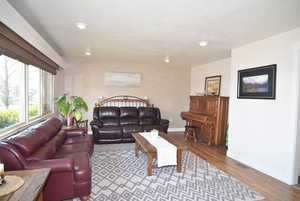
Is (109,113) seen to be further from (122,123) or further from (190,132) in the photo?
(190,132)

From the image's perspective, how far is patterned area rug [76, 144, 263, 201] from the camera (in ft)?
7.02

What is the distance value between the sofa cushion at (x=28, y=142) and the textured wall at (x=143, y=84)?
3200mm

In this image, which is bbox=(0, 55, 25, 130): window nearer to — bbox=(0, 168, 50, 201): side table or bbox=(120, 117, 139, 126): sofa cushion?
bbox=(0, 168, 50, 201): side table

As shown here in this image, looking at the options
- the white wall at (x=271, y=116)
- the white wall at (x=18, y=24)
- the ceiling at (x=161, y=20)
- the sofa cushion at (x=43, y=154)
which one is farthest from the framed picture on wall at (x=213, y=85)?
the white wall at (x=18, y=24)

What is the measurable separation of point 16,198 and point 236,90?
389cm

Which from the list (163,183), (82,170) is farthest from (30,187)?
(163,183)

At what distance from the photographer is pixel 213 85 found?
5.06 meters

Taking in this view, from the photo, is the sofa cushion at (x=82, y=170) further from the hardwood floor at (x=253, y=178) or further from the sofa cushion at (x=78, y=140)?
the hardwood floor at (x=253, y=178)

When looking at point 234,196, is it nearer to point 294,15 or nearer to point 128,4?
point 294,15

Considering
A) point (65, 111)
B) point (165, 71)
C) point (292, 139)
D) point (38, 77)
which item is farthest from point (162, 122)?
point (38, 77)

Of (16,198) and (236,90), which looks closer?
(16,198)

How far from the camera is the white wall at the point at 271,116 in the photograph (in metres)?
2.52

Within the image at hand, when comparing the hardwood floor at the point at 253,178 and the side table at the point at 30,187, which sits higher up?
the side table at the point at 30,187

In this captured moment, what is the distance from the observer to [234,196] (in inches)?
85.7
